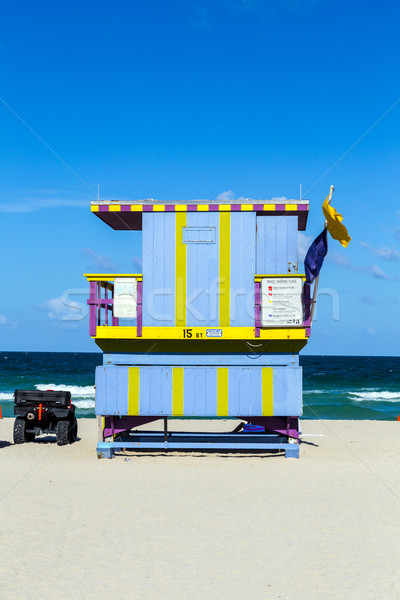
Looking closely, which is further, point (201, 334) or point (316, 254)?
point (201, 334)

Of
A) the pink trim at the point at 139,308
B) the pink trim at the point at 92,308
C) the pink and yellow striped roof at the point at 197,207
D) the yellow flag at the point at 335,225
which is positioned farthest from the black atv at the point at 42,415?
the yellow flag at the point at 335,225

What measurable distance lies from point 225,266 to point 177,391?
328 centimetres

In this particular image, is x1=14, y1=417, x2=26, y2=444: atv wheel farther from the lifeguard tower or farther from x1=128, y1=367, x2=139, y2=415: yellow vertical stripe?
x1=128, y1=367, x2=139, y2=415: yellow vertical stripe

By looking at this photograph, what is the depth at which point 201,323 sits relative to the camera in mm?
14383

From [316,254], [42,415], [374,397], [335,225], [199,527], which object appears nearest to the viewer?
[199,527]

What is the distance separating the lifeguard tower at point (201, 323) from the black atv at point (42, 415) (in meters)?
2.93

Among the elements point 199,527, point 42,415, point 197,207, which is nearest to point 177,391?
point 197,207

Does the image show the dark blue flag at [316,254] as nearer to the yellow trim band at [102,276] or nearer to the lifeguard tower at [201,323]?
the lifeguard tower at [201,323]

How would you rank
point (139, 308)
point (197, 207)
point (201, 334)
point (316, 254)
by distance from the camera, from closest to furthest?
1. point (316, 254)
2. point (201, 334)
3. point (139, 308)
4. point (197, 207)

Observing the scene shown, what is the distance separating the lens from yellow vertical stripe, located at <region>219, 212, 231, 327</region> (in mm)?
14398

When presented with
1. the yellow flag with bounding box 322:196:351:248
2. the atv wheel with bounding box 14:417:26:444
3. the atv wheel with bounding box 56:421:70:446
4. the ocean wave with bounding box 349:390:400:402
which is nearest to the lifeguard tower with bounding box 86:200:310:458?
the yellow flag with bounding box 322:196:351:248

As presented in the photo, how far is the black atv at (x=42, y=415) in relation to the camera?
669 inches

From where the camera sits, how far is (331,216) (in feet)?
42.9

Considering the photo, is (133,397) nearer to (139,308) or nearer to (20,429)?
(139,308)
